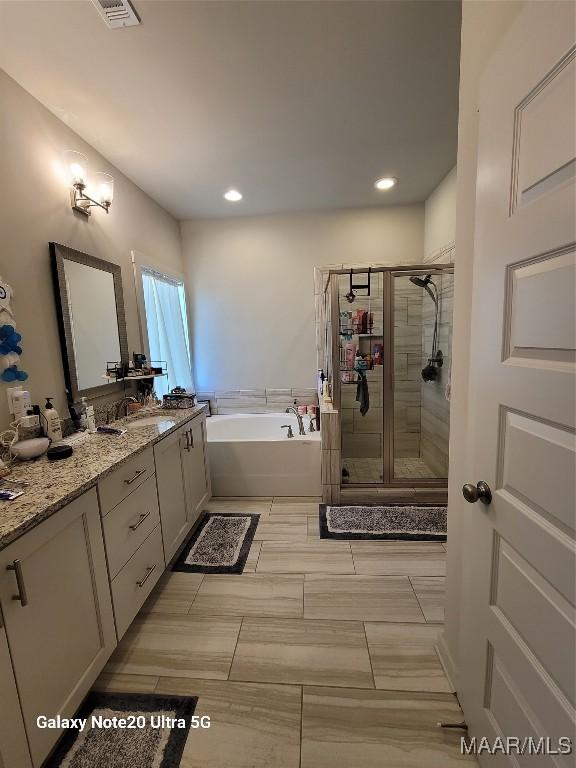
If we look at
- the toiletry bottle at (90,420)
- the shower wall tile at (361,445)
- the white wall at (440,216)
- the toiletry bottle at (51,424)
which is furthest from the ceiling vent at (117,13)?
the shower wall tile at (361,445)

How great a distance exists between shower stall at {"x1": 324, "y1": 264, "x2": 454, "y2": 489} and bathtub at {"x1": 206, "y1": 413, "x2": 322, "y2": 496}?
13.4 inches

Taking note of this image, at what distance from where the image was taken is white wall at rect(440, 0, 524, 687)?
0.94 meters

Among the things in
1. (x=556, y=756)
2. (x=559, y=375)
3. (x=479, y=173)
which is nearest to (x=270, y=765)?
(x=556, y=756)

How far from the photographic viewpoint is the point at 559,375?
0.63 m

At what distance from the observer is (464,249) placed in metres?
1.10

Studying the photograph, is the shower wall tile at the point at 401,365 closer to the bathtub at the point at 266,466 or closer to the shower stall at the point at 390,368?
the shower stall at the point at 390,368

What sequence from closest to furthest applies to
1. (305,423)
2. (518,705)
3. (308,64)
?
(518,705) < (308,64) < (305,423)

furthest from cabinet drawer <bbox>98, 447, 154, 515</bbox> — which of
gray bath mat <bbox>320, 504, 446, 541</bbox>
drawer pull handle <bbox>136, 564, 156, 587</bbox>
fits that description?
gray bath mat <bbox>320, 504, 446, 541</bbox>

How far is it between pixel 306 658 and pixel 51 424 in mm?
1665

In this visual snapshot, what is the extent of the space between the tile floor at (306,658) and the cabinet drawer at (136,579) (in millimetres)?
186

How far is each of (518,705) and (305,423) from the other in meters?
2.59

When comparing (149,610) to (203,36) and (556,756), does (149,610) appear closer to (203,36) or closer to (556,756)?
(556,756)

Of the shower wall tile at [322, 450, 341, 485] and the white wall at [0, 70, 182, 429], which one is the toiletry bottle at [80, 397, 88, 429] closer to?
the white wall at [0, 70, 182, 429]

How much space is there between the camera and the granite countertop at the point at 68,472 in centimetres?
96
